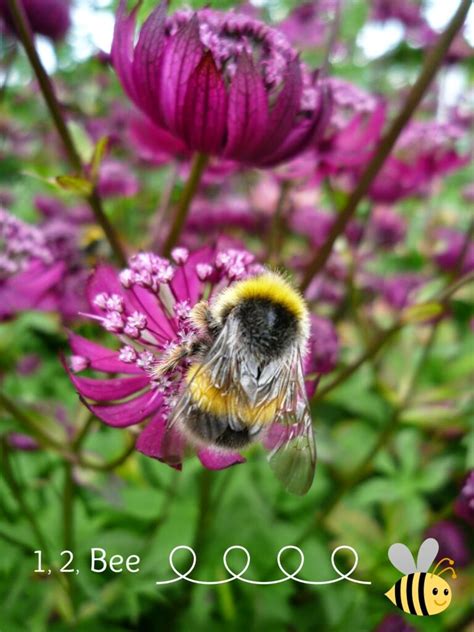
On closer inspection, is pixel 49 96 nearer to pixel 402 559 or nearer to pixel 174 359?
pixel 174 359

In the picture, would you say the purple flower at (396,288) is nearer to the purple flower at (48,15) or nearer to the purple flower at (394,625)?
the purple flower at (394,625)

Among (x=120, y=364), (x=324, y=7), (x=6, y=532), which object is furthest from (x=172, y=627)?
(x=324, y=7)

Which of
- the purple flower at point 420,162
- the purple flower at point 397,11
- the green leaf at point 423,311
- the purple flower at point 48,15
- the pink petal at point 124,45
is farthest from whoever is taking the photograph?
the purple flower at point 397,11

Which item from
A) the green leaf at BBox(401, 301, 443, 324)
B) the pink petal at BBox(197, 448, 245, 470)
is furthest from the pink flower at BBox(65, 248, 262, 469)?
the green leaf at BBox(401, 301, 443, 324)

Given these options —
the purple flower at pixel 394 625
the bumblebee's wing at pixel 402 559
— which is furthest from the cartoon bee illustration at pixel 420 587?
the purple flower at pixel 394 625

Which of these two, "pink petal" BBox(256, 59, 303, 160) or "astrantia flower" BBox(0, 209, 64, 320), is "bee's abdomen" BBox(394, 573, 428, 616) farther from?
"astrantia flower" BBox(0, 209, 64, 320)

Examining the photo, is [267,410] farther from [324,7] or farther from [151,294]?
[324,7]
